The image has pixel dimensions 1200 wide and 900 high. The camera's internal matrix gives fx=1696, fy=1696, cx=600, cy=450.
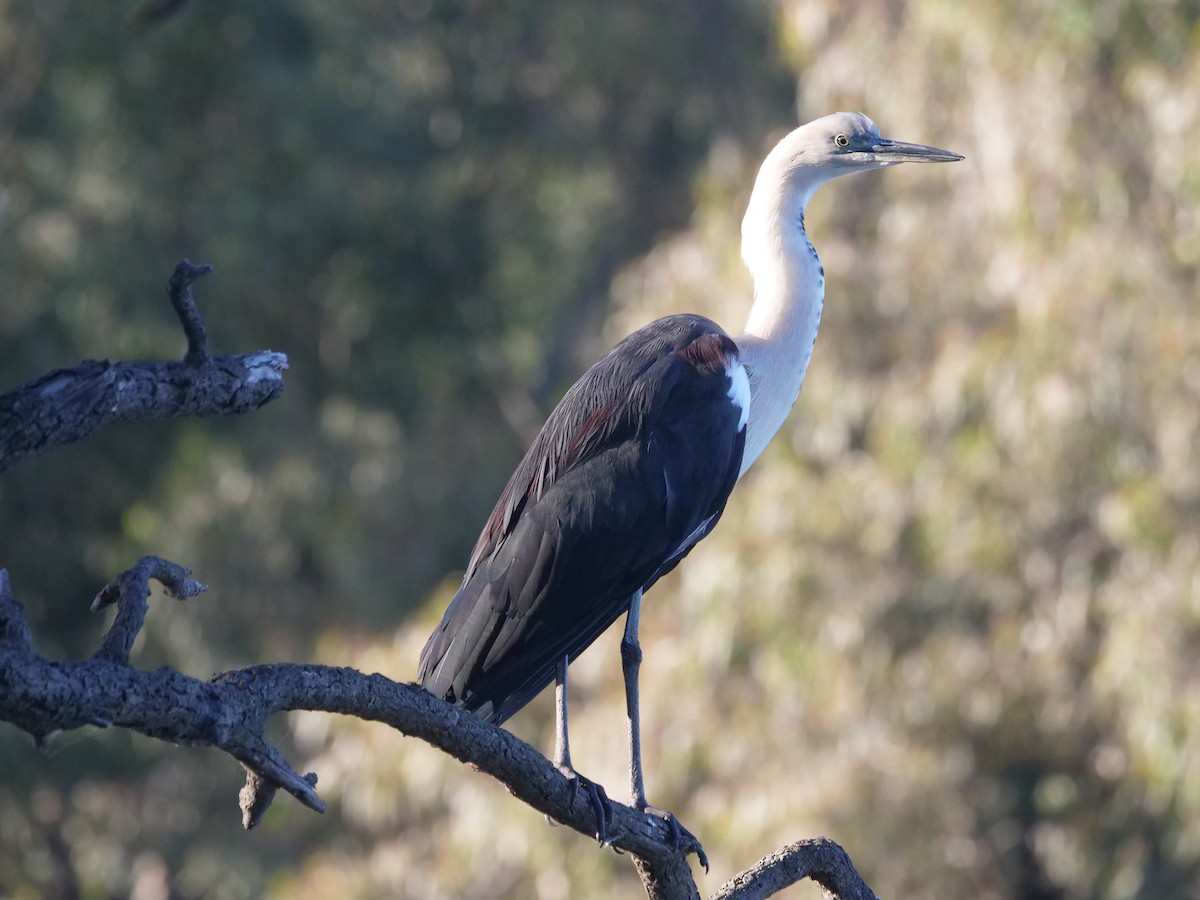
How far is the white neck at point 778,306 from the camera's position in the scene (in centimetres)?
420

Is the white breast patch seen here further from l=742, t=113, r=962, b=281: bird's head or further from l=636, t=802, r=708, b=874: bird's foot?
l=636, t=802, r=708, b=874: bird's foot

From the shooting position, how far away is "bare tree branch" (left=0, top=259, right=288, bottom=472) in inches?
78.5

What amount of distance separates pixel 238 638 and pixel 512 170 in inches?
213

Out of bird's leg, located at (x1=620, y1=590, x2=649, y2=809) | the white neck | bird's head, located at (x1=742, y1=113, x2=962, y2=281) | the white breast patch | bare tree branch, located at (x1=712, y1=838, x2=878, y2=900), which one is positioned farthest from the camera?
bird's head, located at (x1=742, y1=113, x2=962, y2=281)

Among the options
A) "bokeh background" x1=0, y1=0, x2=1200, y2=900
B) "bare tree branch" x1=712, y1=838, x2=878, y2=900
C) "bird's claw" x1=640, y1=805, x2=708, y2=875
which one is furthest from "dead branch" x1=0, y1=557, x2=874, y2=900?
"bokeh background" x1=0, y1=0, x2=1200, y2=900

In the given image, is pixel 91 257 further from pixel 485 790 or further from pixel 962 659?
pixel 962 659

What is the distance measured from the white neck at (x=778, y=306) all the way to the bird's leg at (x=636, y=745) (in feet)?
1.68

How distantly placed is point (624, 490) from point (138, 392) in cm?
172

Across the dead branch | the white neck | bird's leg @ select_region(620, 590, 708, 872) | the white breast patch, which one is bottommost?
the dead branch

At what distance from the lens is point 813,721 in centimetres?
746

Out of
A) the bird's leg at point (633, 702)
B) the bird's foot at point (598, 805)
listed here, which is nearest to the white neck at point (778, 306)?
the bird's leg at point (633, 702)

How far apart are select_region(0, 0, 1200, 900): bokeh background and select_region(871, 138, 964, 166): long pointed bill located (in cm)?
240

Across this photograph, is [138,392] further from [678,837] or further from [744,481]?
[744,481]

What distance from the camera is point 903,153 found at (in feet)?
15.1
